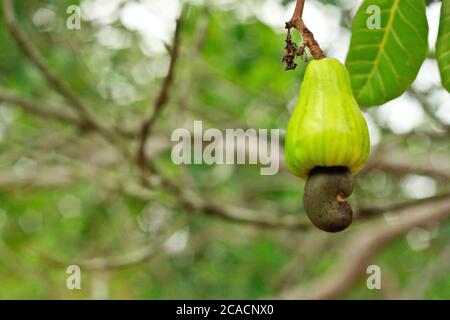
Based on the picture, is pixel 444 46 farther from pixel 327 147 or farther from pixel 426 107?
pixel 426 107

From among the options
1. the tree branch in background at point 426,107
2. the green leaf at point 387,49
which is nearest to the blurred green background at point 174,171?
the tree branch in background at point 426,107

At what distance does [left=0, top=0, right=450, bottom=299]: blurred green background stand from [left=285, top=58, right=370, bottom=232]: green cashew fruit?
3.52ft

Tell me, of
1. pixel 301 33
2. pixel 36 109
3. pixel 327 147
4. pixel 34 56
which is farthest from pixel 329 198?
pixel 36 109

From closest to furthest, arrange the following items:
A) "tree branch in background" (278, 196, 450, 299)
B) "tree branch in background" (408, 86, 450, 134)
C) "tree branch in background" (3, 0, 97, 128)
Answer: "tree branch in background" (3, 0, 97, 128) → "tree branch in background" (408, 86, 450, 134) → "tree branch in background" (278, 196, 450, 299)

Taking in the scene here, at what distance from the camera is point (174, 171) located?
340 cm

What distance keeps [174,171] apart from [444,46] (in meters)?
2.49

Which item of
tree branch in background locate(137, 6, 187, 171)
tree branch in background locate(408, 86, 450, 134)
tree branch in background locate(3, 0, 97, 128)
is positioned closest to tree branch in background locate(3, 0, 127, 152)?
tree branch in background locate(3, 0, 97, 128)

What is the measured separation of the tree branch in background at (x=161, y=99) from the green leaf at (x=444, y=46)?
551mm

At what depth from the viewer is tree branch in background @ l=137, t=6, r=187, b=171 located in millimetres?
1439

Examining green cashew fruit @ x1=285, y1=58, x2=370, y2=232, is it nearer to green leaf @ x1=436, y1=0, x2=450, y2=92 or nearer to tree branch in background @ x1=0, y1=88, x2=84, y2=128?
green leaf @ x1=436, y1=0, x2=450, y2=92

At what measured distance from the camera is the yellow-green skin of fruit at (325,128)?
88 centimetres
